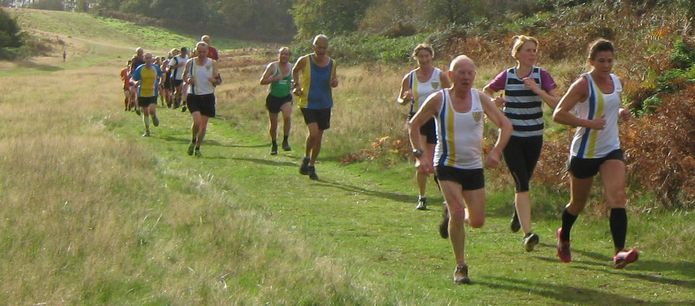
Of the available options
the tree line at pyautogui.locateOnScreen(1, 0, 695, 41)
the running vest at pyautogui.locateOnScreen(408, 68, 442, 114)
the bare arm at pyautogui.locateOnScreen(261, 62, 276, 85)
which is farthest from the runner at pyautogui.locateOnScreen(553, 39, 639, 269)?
the tree line at pyautogui.locateOnScreen(1, 0, 695, 41)

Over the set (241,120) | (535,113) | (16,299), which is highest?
(535,113)

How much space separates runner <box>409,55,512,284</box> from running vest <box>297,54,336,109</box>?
20.7 feet

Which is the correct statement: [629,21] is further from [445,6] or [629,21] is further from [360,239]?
[445,6]

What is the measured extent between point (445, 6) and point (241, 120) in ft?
64.3

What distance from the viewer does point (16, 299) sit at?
5.65 m

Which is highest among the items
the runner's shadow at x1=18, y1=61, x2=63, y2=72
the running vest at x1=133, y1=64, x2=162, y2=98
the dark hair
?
the dark hair

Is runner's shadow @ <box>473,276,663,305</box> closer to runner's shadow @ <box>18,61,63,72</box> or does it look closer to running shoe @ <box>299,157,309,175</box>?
running shoe @ <box>299,157,309,175</box>

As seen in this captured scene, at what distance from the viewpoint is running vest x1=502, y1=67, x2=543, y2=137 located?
9070 mm

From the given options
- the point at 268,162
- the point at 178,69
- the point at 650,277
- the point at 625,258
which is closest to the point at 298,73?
the point at 268,162

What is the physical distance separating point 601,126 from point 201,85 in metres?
9.92

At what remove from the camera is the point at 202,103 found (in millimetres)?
16703

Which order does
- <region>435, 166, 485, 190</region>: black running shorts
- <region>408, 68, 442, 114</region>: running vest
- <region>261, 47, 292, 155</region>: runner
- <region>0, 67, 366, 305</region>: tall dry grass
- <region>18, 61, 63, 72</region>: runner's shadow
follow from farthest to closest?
1. <region>18, 61, 63, 72</region>: runner's shadow
2. <region>261, 47, 292, 155</region>: runner
3. <region>408, 68, 442, 114</region>: running vest
4. <region>435, 166, 485, 190</region>: black running shorts
5. <region>0, 67, 366, 305</region>: tall dry grass

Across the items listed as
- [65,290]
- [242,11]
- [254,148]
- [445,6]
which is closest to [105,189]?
[65,290]

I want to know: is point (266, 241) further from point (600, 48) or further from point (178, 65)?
point (178, 65)
